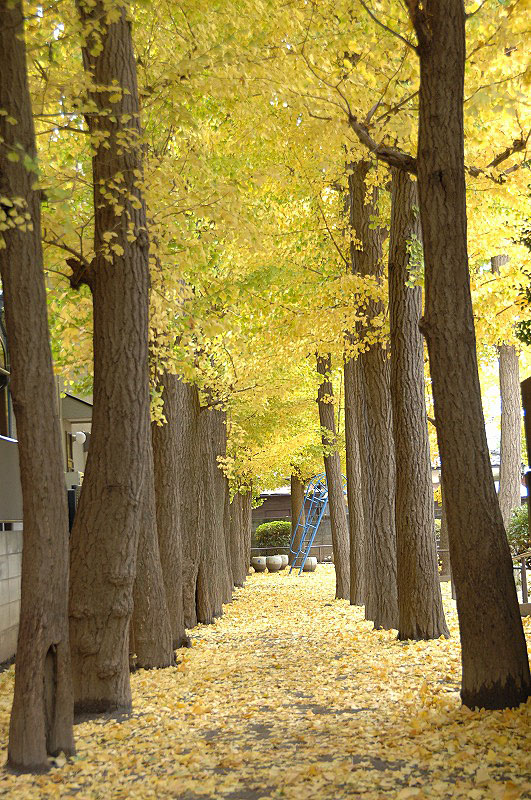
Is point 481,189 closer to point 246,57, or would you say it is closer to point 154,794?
point 246,57

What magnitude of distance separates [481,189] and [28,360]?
6.30 meters

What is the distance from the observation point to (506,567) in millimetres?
6410

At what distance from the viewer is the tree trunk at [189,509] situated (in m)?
14.5

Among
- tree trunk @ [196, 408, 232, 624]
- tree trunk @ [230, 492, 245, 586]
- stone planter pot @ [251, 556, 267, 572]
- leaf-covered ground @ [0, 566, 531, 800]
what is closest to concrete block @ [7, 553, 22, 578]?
leaf-covered ground @ [0, 566, 531, 800]

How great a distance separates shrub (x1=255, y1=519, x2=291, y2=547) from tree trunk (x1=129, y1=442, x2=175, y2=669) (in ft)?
105

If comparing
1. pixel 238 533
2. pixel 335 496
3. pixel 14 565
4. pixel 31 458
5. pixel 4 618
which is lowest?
pixel 4 618

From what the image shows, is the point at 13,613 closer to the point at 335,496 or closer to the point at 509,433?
the point at 335,496

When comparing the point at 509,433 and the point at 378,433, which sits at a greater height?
the point at 509,433

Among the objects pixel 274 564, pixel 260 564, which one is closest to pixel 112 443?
pixel 274 564

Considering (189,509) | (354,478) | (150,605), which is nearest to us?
(150,605)

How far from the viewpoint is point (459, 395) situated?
667cm

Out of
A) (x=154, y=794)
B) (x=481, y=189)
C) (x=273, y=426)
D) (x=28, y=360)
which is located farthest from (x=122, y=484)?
(x=273, y=426)

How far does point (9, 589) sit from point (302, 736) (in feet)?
23.0

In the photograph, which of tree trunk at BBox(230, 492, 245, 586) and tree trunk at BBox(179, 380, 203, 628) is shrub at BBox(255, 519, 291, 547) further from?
tree trunk at BBox(179, 380, 203, 628)
